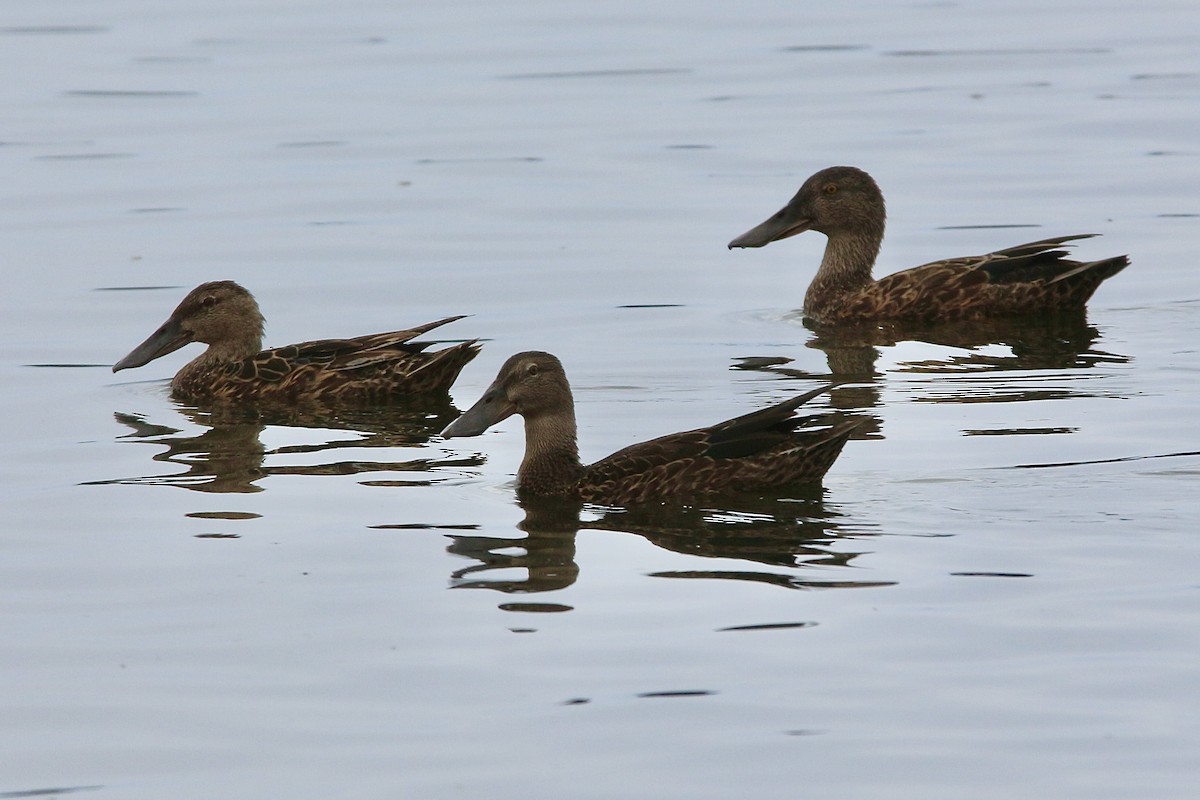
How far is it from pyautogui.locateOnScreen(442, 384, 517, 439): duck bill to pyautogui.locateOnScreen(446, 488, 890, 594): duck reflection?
1.80 feet

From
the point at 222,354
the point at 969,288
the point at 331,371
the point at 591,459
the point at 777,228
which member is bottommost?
the point at 591,459

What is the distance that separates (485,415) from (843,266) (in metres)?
5.54

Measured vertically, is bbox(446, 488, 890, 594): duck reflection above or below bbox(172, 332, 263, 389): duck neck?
below

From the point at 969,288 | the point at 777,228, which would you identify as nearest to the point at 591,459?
the point at 969,288

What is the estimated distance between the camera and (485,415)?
32.4ft

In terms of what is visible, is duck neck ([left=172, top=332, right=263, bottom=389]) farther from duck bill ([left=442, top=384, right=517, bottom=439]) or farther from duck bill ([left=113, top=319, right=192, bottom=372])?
duck bill ([left=442, top=384, right=517, bottom=439])

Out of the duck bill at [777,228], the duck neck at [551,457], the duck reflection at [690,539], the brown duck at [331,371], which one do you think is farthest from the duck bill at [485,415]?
the duck bill at [777,228]

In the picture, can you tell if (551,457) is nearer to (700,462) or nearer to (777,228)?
(700,462)

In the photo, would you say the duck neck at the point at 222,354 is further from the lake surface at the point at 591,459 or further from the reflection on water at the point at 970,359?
the reflection on water at the point at 970,359

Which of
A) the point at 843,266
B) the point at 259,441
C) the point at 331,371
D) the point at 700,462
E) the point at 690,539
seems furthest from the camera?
the point at 843,266

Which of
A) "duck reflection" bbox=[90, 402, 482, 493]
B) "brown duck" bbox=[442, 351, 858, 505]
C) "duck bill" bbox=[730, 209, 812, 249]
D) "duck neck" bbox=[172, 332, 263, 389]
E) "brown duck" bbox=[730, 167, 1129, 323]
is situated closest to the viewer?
"brown duck" bbox=[442, 351, 858, 505]

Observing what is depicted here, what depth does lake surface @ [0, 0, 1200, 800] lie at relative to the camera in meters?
6.45

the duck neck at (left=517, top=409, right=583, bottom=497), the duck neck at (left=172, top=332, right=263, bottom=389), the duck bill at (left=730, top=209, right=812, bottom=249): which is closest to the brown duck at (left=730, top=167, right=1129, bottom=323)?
the duck bill at (left=730, top=209, right=812, bottom=249)

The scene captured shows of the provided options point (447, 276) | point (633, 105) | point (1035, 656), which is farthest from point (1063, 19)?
point (1035, 656)
